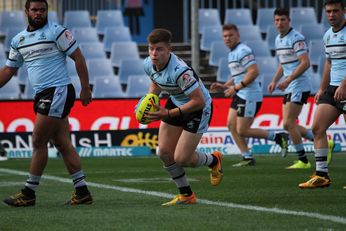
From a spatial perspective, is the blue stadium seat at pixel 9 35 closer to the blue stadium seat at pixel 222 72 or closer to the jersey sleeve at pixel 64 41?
the blue stadium seat at pixel 222 72

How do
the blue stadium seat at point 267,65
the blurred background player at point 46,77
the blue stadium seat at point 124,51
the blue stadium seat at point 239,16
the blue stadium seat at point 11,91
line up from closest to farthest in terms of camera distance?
the blurred background player at point 46,77 → the blue stadium seat at point 11,91 → the blue stadium seat at point 267,65 → the blue stadium seat at point 124,51 → the blue stadium seat at point 239,16

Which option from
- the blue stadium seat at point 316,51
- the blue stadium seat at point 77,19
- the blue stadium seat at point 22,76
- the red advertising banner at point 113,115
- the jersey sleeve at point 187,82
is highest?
the jersey sleeve at point 187,82

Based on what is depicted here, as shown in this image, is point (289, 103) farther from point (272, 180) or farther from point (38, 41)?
point (38, 41)

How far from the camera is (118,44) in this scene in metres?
24.1

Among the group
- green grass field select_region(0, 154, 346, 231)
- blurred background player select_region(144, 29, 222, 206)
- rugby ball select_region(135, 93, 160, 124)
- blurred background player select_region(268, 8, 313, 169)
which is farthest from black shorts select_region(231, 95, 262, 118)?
rugby ball select_region(135, 93, 160, 124)

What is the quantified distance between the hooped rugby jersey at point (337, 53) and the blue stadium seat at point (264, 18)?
544 inches

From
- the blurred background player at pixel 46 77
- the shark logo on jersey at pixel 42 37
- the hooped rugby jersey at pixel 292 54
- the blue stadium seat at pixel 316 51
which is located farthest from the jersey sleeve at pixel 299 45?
the blue stadium seat at pixel 316 51

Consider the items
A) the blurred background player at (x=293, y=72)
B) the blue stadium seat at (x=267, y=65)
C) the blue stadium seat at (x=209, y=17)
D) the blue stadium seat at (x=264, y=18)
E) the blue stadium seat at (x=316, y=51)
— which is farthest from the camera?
the blue stadium seat at (x=264, y=18)

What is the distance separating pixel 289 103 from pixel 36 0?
656 centimetres

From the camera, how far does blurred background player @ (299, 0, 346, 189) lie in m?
11.8

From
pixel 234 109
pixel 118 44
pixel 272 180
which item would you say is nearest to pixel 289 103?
pixel 234 109

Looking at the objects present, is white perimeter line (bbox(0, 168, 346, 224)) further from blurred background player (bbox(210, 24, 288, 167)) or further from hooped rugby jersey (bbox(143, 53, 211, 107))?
blurred background player (bbox(210, 24, 288, 167))

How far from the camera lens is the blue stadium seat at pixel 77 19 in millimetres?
24922

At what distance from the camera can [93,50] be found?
2383 cm
